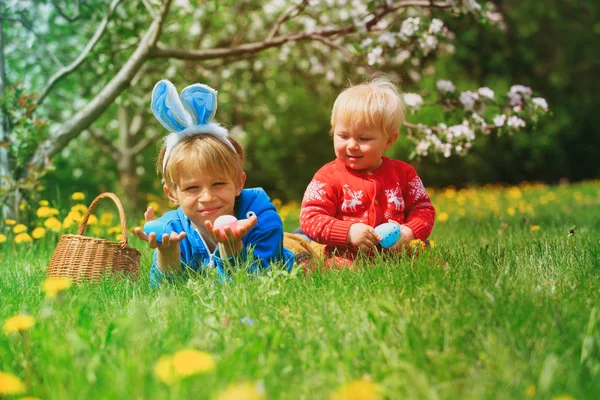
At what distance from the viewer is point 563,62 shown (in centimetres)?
1400

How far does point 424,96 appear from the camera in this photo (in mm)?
10164

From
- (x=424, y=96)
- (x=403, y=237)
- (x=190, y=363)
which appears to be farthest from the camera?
(x=424, y=96)

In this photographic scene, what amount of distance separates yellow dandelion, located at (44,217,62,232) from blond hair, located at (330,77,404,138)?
1902 mm

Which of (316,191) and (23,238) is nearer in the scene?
(316,191)

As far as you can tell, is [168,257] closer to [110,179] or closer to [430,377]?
[430,377]

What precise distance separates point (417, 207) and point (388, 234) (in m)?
0.47

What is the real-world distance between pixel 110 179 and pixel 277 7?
355 cm

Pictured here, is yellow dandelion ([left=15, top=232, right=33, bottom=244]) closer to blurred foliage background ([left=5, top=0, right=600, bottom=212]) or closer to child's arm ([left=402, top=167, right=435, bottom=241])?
child's arm ([left=402, top=167, right=435, bottom=241])

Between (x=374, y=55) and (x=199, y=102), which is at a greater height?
(x=374, y=55)

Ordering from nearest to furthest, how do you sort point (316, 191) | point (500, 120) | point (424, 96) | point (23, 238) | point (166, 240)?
1. point (166, 240)
2. point (316, 191)
3. point (23, 238)
4. point (500, 120)
5. point (424, 96)

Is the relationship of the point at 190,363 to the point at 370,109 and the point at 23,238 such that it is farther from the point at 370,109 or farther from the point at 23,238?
the point at 23,238

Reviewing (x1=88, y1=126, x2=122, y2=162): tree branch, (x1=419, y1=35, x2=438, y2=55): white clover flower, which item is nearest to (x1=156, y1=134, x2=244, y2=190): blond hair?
(x1=419, y1=35, x2=438, y2=55): white clover flower

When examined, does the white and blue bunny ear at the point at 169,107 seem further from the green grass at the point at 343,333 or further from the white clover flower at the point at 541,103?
the white clover flower at the point at 541,103

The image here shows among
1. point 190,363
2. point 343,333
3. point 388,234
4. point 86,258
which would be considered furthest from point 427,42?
point 190,363
